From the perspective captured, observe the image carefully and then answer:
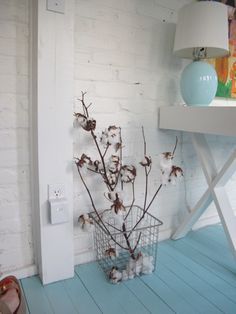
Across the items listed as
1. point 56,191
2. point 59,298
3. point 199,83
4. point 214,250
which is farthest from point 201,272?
point 199,83

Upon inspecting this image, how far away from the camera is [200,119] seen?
1142 mm

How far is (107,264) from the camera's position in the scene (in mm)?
1226

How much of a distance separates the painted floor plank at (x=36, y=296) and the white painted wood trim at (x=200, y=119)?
0.90 m

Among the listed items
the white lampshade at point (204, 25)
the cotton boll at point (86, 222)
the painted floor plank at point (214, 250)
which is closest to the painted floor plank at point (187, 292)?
the painted floor plank at point (214, 250)

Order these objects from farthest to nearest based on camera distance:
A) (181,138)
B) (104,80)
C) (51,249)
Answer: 1. (181,138)
2. (104,80)
3. (51,249)

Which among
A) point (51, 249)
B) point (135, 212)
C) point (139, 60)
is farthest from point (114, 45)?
point (51, 249)

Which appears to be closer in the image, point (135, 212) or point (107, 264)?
point (107, 264)

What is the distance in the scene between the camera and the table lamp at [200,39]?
1.12 meters

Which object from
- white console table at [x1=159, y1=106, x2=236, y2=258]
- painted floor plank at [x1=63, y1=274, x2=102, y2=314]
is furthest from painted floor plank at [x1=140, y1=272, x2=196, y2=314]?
white console table at [x1=159, y1=106, x2=236, y2=258]

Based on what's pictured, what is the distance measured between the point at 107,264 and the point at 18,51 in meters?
0.97

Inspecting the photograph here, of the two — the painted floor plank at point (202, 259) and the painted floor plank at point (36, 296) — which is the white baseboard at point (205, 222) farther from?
the painted floor plank at point (36, 296)

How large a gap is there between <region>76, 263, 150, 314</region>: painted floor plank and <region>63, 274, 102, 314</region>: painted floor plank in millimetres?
19

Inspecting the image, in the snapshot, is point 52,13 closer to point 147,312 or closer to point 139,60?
point 139,60

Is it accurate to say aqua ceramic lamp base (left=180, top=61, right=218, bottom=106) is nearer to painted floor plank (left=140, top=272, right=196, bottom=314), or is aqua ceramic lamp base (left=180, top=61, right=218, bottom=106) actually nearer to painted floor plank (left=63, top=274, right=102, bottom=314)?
painted floor plank (left=140, top=272, right=196, bottom=314)
